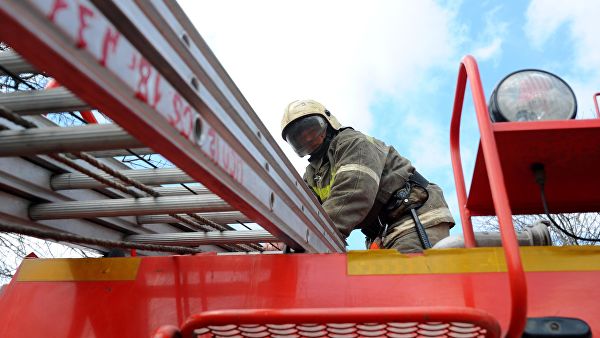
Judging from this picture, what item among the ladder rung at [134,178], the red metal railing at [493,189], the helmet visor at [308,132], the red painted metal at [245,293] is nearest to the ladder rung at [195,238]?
the ladder rung at [134,178]

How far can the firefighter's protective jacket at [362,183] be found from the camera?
11.4ft

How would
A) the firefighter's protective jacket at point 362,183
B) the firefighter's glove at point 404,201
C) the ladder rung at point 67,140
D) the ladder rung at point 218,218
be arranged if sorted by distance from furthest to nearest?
the firefighter's glove at point 404,201
the firefighter's protective jacket at point 362,183
the ladder rung at point 218,218
the ladder rung at point 67,140

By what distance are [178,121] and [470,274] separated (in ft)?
3.81

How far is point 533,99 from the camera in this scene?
182cm

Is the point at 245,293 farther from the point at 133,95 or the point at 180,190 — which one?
the point at 133,95

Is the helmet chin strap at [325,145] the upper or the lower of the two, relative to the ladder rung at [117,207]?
upper

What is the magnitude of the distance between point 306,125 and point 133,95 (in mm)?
3401

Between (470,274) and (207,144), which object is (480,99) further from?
(207,144)

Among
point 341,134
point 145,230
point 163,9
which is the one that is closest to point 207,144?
point 163,9

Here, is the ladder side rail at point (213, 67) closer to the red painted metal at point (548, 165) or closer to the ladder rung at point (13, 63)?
the ladder rung at point (13, 63)

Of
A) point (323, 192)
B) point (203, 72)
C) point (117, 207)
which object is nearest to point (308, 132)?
point (323, 192)

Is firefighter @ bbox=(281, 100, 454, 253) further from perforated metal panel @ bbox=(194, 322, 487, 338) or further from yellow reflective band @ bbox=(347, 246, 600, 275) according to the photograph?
perforated metal panel @ bbox=(194, 322, 487, 338)

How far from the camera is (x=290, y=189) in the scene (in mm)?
2127

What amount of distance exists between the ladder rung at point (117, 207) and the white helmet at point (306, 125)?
2.44 metres
